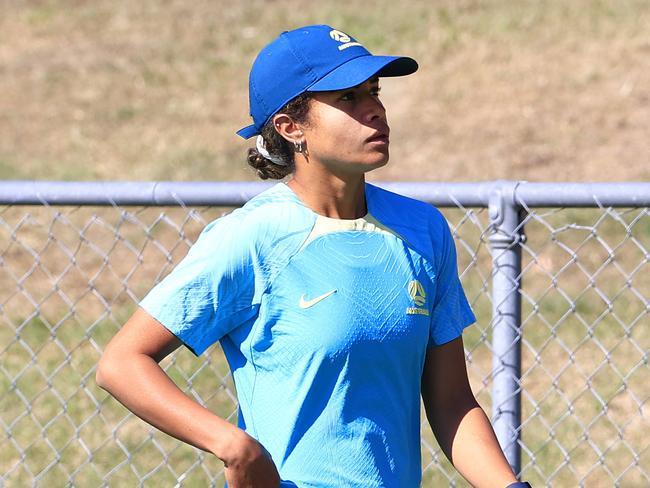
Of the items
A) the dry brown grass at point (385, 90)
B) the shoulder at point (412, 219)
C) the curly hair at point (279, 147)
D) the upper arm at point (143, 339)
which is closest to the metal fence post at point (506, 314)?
the shoulder at point (412, 219)

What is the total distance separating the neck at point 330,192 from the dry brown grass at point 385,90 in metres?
5.72

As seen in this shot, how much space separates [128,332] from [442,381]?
69 centimetres

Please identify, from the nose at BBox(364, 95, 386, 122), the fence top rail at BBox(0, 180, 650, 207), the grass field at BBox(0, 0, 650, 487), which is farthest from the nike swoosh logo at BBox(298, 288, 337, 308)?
the grass field at BBox(0, 0, 650, 487)

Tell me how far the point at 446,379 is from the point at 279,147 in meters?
0.60

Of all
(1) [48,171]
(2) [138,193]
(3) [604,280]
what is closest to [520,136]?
(3) [604,280]

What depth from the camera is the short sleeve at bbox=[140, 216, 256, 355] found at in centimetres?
242

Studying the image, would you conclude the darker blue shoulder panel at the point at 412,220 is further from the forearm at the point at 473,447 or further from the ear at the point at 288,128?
the forearm at the point at 473,447

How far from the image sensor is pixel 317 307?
2449 mm

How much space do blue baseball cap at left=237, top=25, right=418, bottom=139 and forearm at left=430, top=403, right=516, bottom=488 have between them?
73cm

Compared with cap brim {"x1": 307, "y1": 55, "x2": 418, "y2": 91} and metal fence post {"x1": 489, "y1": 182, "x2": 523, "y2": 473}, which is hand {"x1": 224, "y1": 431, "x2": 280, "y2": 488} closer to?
cap brim {"x1": 307, "y1": 55, "x2": 418, "y2": 91}

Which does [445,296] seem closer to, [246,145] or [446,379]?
[446,379]

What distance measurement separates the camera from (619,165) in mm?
8219

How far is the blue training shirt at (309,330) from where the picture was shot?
8.00 feet

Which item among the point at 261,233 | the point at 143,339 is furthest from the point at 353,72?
the point at 143,339
